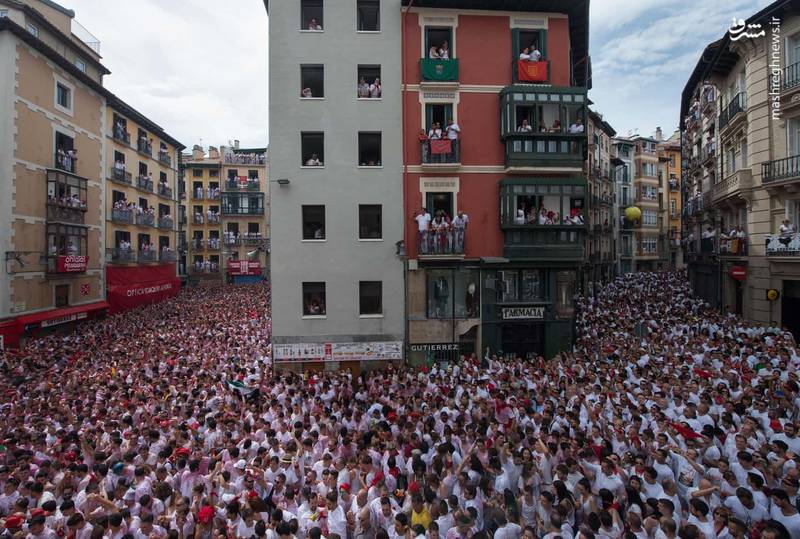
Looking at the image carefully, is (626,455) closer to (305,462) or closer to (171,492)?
(305,462)

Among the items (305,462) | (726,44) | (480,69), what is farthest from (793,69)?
(305,462)

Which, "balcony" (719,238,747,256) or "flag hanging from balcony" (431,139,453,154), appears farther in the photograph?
"balcony" (719,238,747,256)

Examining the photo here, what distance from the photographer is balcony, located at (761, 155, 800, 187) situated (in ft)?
69.0

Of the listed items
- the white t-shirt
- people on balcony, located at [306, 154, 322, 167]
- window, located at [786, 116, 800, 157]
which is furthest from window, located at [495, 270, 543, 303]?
window, located at [786, 116, 800, 157]

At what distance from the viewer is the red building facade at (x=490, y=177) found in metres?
20.4

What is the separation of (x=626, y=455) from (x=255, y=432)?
26.2 ft

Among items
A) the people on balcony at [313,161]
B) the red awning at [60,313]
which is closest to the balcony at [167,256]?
the red awning at [60,313]

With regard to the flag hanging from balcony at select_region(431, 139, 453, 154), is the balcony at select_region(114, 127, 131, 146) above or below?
above

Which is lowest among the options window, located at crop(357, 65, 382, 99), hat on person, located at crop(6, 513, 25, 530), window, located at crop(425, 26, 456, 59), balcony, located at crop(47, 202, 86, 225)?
hat on person, located at crop(6, 513, 25, 530)

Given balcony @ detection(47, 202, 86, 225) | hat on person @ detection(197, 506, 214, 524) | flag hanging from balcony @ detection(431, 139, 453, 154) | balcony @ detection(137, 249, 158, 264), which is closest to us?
hat on person @ detection(197, 506, 214, 524)

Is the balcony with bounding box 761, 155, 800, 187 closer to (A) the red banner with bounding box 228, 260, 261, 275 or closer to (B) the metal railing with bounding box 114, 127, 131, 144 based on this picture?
(B) the metal railing with bounding box 114, 127, 131, 144

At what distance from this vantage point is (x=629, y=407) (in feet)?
37.4

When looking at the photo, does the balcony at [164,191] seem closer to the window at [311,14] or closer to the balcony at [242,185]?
the balcony at [242,185]

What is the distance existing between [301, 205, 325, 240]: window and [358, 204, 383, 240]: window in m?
1.62
